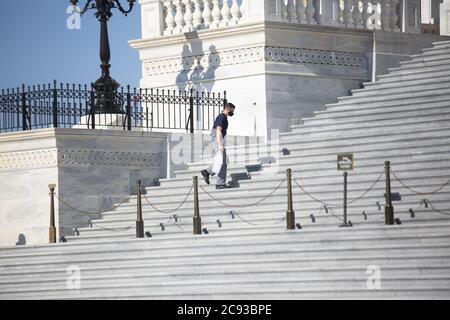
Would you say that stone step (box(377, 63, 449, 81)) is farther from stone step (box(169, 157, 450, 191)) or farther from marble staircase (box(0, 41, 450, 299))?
stone step (box(169, 157, 450, 191))

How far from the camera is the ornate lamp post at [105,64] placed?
34875 millimetres

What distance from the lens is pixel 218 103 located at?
118 feet

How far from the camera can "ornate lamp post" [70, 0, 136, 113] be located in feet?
114

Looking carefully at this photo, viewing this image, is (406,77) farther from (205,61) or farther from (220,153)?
(205,61)

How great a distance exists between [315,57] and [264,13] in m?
1.64

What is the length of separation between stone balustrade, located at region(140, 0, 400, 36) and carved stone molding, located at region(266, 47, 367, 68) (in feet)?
2.09

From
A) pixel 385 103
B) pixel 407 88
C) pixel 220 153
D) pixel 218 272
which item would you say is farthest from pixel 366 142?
pixel 218 272

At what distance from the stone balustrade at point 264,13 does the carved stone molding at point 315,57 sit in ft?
2.09

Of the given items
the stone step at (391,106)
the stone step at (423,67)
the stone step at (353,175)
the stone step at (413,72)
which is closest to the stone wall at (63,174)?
the stone step at (353,175)

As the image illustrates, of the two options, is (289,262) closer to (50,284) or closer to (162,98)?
(50,284)

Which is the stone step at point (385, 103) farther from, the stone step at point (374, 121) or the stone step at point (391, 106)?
the stone step at point (374, 121)
